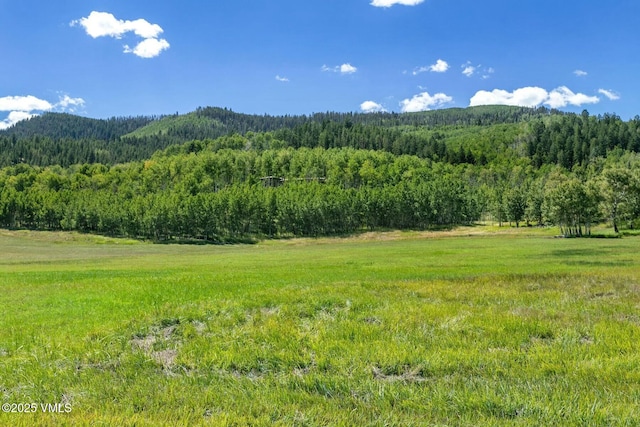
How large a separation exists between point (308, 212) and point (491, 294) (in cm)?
12146

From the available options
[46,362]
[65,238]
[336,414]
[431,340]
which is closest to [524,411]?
[336,414]

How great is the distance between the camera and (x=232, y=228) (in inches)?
5418

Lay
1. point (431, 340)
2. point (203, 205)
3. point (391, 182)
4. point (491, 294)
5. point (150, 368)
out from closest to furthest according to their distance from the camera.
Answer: point (150, 368), point (431, 340), point (491, 294), point (203, 205), point (391, 182)

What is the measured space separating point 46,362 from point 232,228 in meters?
130

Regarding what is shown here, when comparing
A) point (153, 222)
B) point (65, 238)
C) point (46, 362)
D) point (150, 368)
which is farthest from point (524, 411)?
point (65, 238)

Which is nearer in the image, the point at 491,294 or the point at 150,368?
the point at 150,368

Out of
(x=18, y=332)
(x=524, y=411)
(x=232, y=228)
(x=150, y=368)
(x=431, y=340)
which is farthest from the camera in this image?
(x=232, y=228)

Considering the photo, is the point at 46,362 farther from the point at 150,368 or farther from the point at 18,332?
the point at 18,332

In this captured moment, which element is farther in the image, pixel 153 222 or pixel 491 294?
pixel 153 222

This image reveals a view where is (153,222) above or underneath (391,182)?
underneath

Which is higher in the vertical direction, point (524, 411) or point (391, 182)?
point (391, 182)

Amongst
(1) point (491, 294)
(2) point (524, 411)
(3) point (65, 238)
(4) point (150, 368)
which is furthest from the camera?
(3) point (65, 238)

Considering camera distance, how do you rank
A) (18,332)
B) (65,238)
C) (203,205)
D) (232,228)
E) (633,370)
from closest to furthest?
(633,370) → (18,332) → (65,238) → (203,205) → (232,228)

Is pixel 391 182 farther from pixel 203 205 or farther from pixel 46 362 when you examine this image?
pixel 46 362
